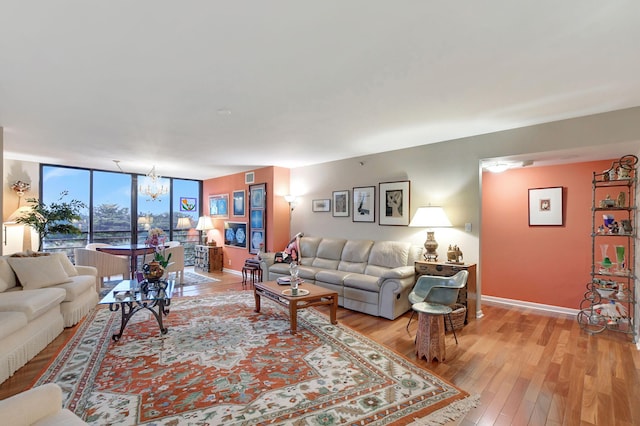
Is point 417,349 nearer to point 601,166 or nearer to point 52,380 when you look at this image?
point 52,380

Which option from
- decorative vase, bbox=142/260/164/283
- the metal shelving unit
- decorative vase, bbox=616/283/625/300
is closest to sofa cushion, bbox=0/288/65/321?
decorative vase, bbox=142/260/164/283

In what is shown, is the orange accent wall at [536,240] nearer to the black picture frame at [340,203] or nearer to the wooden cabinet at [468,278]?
the wooden cabinet at [468,278]

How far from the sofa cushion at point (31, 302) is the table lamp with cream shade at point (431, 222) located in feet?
14.1

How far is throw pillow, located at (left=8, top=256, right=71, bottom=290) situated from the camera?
11.6 feet

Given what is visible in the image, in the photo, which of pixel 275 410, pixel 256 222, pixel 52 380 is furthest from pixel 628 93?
pixel 256 222

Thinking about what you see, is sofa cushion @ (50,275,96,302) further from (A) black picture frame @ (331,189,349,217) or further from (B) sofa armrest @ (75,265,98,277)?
(A) black picture frame @ (331,189,349,217)

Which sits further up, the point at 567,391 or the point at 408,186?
the point at 408,186

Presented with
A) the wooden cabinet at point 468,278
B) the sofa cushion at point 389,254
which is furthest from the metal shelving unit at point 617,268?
the sofa cushion at point 389,254

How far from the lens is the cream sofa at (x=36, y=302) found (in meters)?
2.62

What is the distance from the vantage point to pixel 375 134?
13.4ft

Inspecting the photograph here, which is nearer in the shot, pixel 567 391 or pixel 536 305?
pixel 567 391

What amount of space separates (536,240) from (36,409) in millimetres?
5574

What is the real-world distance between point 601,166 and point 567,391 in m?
3.26

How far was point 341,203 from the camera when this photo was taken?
19.0 feet
